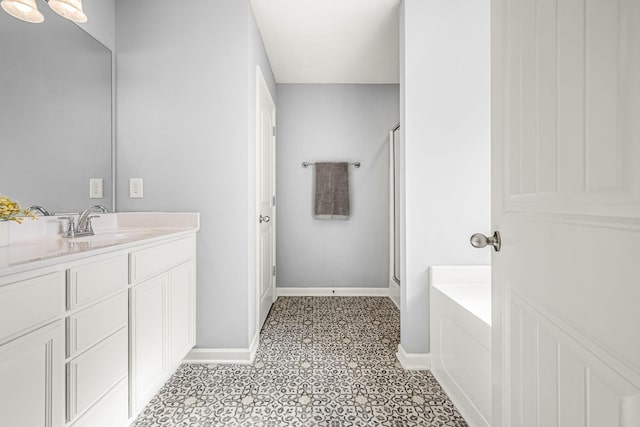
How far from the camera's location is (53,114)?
62.8 inches

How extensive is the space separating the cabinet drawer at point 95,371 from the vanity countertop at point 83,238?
34cm

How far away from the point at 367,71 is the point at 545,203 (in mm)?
2915

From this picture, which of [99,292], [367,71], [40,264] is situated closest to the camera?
[40,264]

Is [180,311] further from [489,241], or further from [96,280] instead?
[489,241]

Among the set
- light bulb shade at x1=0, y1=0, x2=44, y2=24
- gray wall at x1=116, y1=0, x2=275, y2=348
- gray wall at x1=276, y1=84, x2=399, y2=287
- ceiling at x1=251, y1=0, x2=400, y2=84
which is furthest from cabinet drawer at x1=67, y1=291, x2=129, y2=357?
gray wall at x1=276, y1=84, x2=399, y2=287

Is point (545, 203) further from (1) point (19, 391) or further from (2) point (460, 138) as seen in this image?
(2) point (460, 138)

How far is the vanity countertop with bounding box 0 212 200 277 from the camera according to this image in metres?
0.91

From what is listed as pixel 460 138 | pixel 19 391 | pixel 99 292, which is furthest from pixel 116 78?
pixel 460 138

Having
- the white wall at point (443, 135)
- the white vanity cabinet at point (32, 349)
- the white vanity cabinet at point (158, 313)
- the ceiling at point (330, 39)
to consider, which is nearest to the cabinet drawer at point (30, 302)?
the white vanity cabinet at point (32, 349)

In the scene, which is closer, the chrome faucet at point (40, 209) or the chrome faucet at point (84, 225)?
the chrome faucet at point (40, 209)

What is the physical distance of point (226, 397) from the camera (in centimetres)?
169

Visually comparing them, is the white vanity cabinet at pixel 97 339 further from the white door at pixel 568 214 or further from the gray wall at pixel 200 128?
the white door at pixel 568 214

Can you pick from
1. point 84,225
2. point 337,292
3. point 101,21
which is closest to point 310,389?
point 84,225

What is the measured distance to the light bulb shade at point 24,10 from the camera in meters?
1.35
